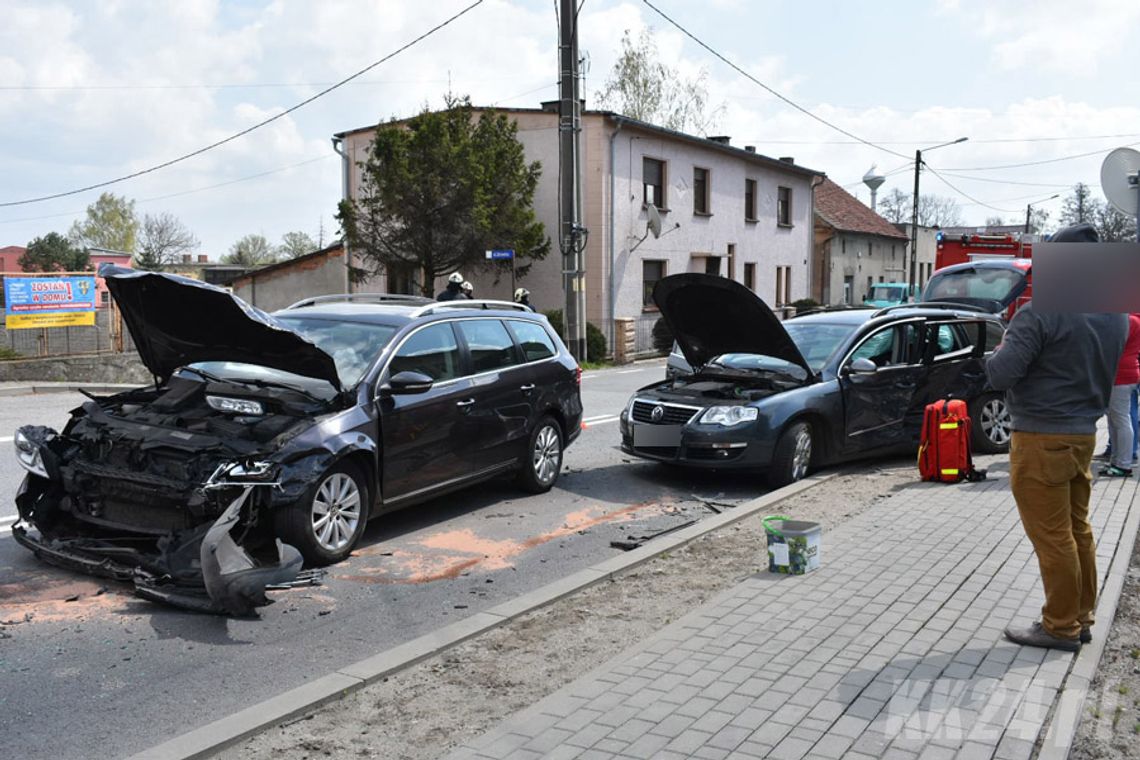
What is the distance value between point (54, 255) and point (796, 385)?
6587 cm

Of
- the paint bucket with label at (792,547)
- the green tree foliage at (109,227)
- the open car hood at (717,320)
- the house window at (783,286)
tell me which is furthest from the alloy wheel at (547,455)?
the green tree foliage at (109,227)

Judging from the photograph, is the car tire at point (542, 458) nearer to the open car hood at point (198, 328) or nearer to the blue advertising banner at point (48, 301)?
the open car hood at point (198, 328)

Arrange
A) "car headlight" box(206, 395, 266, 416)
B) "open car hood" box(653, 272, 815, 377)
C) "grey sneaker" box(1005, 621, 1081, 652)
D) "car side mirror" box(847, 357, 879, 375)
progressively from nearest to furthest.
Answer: "grey sneaker" box(1005, 621, 1081, 652) < "car headlight" box(206, 395, 266, 416) < "open car hood" box(653, 272, 815, 377) < "car side mirror" box(847, 357, 879, 375)

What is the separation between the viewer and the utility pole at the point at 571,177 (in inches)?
757

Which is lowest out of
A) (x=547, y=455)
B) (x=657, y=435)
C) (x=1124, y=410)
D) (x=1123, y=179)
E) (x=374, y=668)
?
(x=374, y=668)

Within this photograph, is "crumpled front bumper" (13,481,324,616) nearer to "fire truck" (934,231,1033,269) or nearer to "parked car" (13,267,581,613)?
"parked car" (13,267,581,613)

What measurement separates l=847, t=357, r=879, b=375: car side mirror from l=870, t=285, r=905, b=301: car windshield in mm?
30032

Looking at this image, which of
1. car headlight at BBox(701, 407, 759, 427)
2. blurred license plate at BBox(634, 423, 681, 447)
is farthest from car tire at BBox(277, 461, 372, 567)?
car headlight at BBox(701, 407, 759, 427)

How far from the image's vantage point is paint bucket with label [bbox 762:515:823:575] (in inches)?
230

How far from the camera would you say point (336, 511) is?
6.22 metres

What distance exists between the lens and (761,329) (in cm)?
905

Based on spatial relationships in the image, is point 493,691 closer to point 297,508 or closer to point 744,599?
point 744,599

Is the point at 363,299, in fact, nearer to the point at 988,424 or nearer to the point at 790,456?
the point at 790,456

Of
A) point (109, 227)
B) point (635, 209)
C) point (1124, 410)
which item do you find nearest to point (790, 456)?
point (1124, 410)
